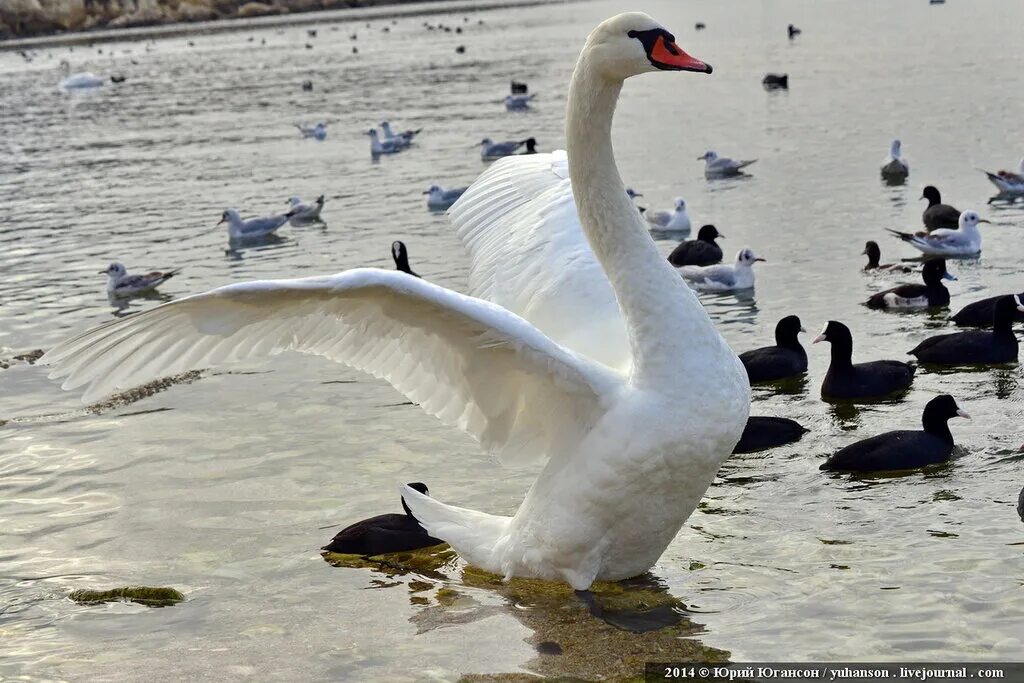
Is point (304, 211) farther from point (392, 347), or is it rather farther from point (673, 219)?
point (392, 347)

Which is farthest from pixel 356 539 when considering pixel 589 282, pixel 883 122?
pixel 883 122

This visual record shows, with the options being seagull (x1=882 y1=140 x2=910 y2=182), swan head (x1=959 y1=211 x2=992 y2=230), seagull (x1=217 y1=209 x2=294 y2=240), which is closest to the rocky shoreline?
seagull (x1=217 y1=209 x2=294 y2=240)

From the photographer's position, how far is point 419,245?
16.8 m

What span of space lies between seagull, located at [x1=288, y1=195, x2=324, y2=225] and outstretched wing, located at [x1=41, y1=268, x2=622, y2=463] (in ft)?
42.0

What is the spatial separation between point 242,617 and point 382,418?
11.5 feet

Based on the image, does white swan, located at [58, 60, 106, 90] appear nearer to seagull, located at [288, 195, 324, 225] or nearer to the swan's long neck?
seagull, located at [288, 195, 324, 225]

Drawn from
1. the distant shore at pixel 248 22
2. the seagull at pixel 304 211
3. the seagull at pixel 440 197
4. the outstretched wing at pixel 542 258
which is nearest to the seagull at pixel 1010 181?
the seagull at pixel 440 197

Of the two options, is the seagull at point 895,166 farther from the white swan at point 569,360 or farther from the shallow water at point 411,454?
the white swan at point 569,360

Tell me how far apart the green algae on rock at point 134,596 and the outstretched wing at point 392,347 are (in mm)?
1608

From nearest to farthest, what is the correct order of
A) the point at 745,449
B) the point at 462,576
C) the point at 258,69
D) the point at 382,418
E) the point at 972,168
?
the point at 462,576, the point at 745,449, the point at 382,418, the point at 972,168, the point at 258,69

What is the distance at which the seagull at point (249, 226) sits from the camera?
1786cm

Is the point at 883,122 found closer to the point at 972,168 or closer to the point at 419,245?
the point at 972,168

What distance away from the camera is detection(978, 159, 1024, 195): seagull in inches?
657

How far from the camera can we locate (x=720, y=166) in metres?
19.5
